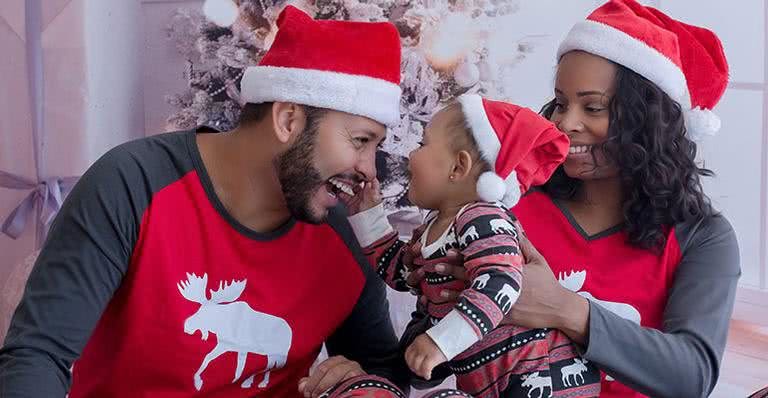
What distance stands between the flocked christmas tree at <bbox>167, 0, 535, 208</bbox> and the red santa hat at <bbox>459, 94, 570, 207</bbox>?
2.32 ft

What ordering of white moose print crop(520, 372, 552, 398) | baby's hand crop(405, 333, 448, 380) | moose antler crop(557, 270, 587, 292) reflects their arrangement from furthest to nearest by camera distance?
1. moose antler crop(557, 270, 587, 292)
2. white moose print crop(520, 372, 552, 398)
3. baby's hand crop(405, 333, 448, 380)

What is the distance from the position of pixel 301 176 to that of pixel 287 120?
0.12 metres

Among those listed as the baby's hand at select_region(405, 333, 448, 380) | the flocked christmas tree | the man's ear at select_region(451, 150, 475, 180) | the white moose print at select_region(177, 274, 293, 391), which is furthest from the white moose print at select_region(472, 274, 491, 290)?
the flocked christmas tree

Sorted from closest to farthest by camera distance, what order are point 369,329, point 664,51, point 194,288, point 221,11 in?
point 194,288 < point 664,51 < point 369,329 < point 221,11

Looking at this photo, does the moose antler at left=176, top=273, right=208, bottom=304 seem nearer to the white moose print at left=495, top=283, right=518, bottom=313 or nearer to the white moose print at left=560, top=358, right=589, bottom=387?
the white moose print at left=495, top=283, right=518, bottom=313

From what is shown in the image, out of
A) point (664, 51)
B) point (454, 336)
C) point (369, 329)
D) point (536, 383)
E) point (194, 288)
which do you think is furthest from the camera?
point (369, 329)

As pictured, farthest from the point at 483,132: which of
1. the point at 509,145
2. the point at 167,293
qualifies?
the point at 167,293

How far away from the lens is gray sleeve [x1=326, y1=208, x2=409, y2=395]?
1.89 m

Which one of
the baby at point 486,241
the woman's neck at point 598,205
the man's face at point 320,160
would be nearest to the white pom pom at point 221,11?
the man's face at point 320,160

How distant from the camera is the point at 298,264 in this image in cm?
181

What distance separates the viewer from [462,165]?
1.67 metres

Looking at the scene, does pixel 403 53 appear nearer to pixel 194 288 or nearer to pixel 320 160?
pixel 320 160

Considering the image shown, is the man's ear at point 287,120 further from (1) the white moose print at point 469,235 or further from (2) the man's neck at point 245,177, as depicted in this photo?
(1) the white moose print at point 469,235

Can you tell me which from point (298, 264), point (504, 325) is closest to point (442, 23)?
point (298, 264)
